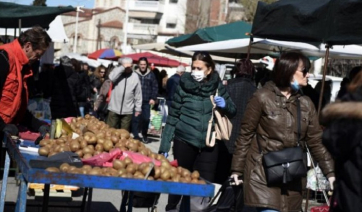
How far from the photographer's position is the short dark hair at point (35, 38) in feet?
23.5

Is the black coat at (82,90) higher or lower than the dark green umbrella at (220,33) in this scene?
lower

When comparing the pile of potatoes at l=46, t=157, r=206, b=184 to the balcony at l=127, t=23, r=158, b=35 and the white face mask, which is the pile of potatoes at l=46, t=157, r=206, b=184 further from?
the balcony at l=127, t=23, r=158, b=35

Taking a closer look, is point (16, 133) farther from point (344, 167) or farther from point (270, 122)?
point (344, 167)

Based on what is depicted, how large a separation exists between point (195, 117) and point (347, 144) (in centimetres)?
462

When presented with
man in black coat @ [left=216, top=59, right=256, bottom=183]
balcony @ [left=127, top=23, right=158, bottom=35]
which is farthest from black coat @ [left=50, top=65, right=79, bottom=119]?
balcony @ [left=127, top=23, right=158, bottom=35]

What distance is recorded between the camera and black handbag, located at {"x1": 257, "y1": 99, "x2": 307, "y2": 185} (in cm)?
635

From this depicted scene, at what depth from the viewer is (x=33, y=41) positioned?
23.5ft

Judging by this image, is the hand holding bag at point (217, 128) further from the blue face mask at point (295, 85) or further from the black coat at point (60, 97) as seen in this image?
the black coat at point (60, 97)

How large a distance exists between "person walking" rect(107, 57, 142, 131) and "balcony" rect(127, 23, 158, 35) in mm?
74341

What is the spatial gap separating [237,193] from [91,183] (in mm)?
2748

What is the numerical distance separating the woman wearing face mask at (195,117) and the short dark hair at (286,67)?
78.8 inches

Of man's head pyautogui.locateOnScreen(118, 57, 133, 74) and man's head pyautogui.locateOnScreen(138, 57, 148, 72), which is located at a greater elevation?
man's head pyautogui.locateOnScreen(118, 57, 133, 74)

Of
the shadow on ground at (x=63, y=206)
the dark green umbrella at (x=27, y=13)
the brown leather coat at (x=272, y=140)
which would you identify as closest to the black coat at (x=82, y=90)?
the dark green umbrella at (x=27, y=13)

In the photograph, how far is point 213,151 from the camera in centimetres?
873
